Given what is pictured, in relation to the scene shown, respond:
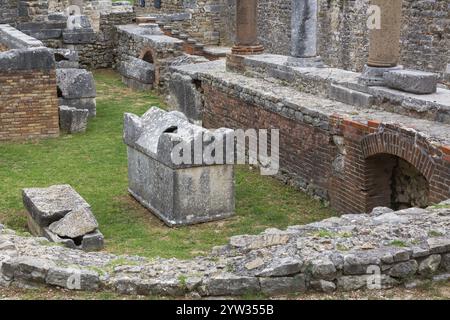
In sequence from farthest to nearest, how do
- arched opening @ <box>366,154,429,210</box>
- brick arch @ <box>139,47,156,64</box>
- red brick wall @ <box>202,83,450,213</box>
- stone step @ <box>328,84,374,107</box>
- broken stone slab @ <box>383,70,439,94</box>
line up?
brick arch @ <box>139,47,156,64</box> → stone step @ <box>328,84,374,107</box> → broken stone slab @ <box>383,70,439,94</box> → arched opening @ <box>366,154,429,210</box> → red brick wall @ <box>202,83,450,213</box>

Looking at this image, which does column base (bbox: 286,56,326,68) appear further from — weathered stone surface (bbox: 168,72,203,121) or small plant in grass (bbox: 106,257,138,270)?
small plant in grass (bbox: 106,257,138,270)

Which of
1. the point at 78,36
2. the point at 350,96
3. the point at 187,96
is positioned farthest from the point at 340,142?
the point at 78,36

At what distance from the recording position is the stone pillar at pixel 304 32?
469 inches

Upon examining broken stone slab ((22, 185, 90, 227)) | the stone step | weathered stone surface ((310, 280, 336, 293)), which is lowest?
broken stone slab ((22, 185, 90, 227))

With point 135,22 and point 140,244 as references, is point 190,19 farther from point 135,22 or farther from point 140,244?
point 140,244

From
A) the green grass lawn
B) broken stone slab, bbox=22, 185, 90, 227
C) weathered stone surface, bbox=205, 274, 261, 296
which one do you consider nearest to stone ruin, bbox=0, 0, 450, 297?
weathered stone surface, bbox=205, 274, 261, 296

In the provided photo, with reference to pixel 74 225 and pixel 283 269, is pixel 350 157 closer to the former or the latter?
pixel 74 225

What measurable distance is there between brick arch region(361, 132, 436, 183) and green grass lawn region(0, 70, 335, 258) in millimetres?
1225

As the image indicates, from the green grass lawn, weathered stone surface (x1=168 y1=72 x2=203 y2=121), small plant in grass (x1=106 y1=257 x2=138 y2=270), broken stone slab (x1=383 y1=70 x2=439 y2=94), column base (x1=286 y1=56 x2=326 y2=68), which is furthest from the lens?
weathered stone surface (x1=168 y1=72 x2=203 y2=121)

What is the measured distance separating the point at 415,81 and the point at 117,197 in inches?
162

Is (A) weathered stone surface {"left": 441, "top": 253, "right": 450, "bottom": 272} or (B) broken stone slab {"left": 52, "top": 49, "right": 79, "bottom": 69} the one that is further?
(B) broken stone slab {"left": 52, "top": 49, "right": 79, "bottom": 69}

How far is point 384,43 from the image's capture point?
975 cm

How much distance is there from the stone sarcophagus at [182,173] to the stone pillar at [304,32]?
3.24 m

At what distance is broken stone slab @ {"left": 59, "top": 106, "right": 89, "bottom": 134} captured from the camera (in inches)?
516
